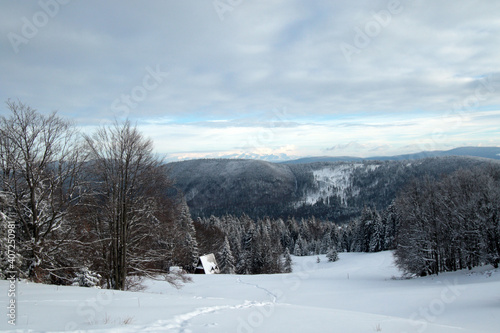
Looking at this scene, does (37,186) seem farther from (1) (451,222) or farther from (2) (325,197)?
(2) (325,197)

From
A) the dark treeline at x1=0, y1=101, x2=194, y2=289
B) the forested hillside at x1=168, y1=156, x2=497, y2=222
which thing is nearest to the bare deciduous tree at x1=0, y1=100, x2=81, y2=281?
the dark treeline at x1=0, y1=101, x2=194, y2=289

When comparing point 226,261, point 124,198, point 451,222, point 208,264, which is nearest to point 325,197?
point 226,261

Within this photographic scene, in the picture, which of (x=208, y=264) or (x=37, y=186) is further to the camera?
(x=208, y=264)

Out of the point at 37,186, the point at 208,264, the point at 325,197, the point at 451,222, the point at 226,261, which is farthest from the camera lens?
the point at 325,197

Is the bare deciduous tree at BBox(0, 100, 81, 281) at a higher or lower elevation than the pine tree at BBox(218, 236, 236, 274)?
higher

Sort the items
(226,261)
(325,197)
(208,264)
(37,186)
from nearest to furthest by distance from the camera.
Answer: (37,186), (208,264), (226,261), (325,197)

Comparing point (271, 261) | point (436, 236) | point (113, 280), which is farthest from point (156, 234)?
point (271, 261)

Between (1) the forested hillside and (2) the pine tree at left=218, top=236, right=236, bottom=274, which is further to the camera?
(1) the forested hillside

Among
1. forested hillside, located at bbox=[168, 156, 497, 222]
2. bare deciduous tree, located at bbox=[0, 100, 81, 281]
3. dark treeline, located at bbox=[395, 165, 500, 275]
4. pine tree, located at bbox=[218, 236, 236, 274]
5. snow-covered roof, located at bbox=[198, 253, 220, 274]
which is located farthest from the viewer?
forested hillside, located at bbox=[168, 156, 497, 222]

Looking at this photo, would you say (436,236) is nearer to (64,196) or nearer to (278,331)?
(278,331)

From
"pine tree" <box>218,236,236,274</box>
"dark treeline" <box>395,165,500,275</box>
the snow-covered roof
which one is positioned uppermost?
"dark treeline" <box>395,165,500,275</box>

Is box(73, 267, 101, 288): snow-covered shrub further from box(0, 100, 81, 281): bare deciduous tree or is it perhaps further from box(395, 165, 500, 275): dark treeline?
box(395, 165, 500, 275): dark treeline

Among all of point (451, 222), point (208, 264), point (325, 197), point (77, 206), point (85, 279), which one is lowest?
point (325, 197)

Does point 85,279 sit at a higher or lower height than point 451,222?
higher
